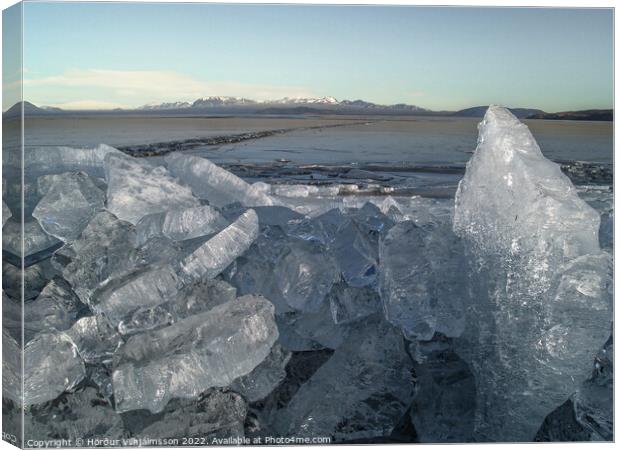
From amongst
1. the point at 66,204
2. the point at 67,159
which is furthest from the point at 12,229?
the point at 67,159

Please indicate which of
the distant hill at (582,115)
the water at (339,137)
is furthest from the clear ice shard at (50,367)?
the distant hill at (582,115)

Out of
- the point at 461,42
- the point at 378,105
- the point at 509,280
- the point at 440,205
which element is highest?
the point at 461,42

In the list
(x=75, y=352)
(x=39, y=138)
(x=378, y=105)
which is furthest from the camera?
(x=378, y=105)

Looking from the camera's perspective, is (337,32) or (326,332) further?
(337,32)

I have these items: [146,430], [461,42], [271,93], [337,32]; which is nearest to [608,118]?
[461,42]

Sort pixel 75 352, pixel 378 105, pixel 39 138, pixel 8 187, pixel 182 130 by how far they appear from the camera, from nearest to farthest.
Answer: pixel 75 352 → pixel 8 187 → pixel 39 138 → pixel 378 105 → pixel 182 130

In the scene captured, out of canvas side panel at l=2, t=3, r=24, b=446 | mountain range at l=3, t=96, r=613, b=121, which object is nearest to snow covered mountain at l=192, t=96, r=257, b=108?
mountain range at l=3, t=96, r=613, b=121

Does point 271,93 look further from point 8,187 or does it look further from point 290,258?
point 8,187
